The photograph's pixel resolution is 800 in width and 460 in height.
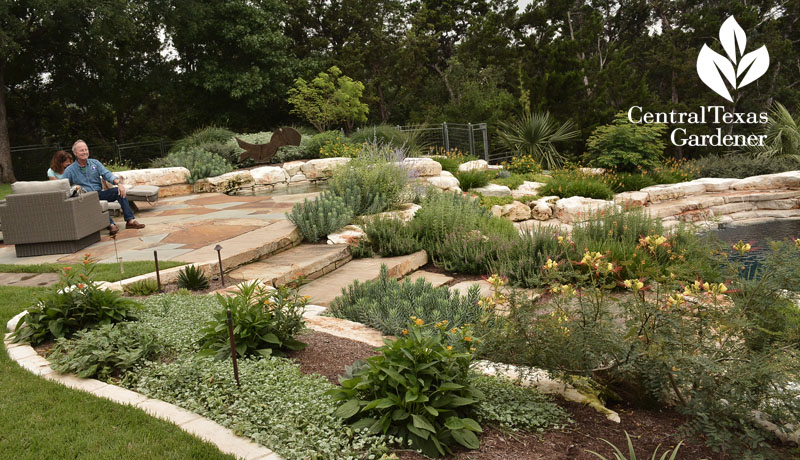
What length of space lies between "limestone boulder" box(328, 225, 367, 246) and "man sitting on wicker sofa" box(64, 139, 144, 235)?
9.06ft

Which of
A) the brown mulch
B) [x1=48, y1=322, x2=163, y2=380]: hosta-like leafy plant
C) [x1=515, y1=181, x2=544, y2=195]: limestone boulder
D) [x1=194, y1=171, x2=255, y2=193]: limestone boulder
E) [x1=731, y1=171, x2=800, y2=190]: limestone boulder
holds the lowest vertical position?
[x1=731, y1=171, x2=800, y2=190]: limestone boulder

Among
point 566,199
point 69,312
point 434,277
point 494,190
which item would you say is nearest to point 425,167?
point 494,190

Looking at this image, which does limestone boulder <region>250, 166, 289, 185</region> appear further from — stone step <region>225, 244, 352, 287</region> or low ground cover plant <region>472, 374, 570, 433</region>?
low ground cover plant <region>472, 374, 570, 433</region>

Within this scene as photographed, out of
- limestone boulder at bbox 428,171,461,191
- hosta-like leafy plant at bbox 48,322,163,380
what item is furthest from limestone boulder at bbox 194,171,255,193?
hosta-like leafy plant at bbox 48,322,163,380

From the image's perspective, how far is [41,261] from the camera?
19.9ft

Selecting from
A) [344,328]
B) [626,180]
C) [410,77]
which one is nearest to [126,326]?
[344,328]

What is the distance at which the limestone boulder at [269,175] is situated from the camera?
40.4 feet

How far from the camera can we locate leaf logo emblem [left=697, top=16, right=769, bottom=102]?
17.7m

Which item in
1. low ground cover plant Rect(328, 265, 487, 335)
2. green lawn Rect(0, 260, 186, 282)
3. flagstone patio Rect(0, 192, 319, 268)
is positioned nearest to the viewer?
low ground cover plant Rect(328, 265, 487, 335)

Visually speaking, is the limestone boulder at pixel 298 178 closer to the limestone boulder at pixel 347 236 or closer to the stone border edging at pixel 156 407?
the limestone boulder at pixel 347 236

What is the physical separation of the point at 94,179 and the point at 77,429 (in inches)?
239

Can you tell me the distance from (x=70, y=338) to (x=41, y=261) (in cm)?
292

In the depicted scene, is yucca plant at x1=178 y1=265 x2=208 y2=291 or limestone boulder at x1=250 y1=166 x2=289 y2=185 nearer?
yucca plant at x1=178 y1=265 x2=208 y2=291

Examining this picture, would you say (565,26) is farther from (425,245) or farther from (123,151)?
(425,245)
